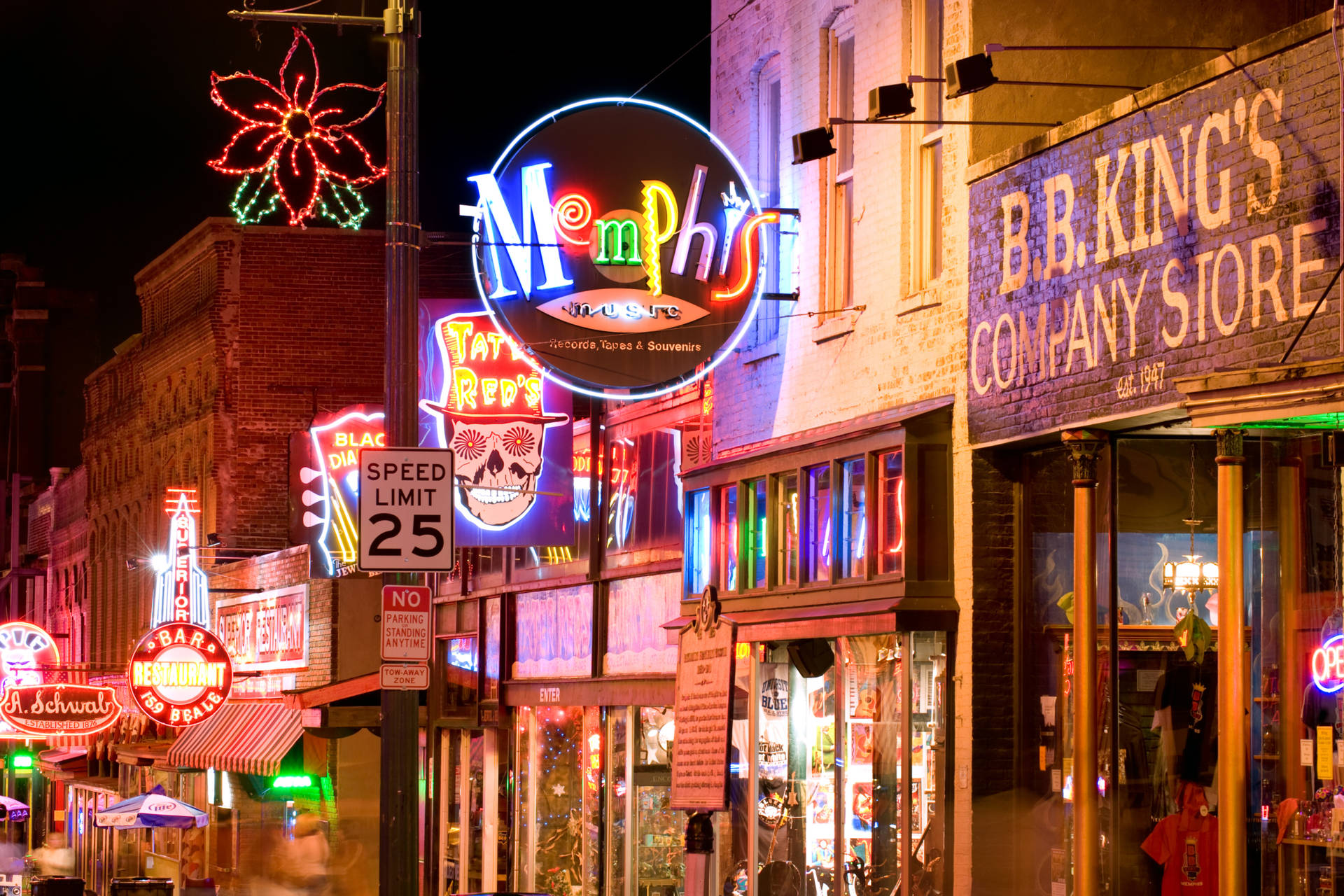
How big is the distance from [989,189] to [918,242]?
1332mm

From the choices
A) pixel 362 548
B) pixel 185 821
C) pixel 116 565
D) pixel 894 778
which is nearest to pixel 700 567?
pixel 894 778

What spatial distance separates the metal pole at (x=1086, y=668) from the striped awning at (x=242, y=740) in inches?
689

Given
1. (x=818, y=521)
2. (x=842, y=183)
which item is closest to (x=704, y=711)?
(x=818, y=521)

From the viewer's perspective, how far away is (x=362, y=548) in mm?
13484

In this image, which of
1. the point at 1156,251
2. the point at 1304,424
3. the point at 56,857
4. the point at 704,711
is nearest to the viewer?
the point at 1304,424

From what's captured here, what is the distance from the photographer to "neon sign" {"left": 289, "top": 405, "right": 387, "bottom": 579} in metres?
29.8

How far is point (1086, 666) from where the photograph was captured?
42.3ft

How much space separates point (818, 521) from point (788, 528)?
655 millimetres

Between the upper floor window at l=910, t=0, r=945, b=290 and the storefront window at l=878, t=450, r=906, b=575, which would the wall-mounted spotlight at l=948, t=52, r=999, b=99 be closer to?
the upper floor window at l=910, t=0, r=945, b=290

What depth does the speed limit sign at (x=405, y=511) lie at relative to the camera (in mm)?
Answer: 13359

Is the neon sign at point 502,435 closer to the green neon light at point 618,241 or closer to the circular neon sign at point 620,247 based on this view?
the circular neon sign at point 620,247

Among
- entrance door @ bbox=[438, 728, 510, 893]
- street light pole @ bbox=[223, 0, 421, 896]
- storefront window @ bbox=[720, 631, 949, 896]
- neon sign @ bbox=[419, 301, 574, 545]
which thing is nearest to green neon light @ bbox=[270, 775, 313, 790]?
entrance door @ bbox=[438, 728, 510, 893]

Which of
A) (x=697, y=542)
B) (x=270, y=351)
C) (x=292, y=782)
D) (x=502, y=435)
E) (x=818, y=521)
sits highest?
(x=270, y=351)

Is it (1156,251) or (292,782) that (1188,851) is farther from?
(292,782)
